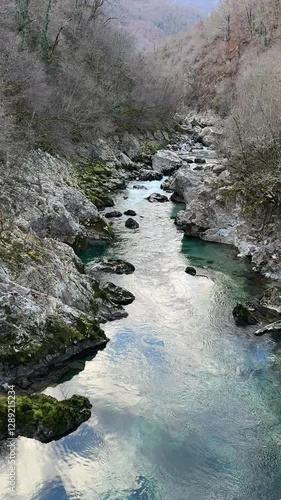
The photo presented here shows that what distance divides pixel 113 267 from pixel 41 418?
36.9 feet

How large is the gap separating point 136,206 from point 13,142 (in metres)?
9.92

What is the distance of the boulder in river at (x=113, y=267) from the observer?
22266mm

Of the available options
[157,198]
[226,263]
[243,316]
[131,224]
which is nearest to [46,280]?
[243,316]

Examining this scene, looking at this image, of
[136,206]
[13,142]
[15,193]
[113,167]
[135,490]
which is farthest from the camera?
[113,167]

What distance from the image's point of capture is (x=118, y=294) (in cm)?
1959

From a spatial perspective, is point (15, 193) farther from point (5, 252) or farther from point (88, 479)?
point (88, 479)

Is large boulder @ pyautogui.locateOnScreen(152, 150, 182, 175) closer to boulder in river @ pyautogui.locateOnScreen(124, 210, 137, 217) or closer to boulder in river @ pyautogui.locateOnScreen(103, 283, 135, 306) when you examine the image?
boulder in river @ pyautogui.locateOnScreen(124, 210, 137, 217)

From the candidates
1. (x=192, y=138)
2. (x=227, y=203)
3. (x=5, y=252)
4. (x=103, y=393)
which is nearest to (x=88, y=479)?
(x=103, y=393)

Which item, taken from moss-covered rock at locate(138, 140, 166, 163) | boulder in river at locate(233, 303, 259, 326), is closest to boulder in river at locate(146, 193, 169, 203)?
moss-covered rock at locate(138, 140, 166, 163)

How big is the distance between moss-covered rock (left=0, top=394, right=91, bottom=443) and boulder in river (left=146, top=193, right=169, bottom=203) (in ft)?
81.0

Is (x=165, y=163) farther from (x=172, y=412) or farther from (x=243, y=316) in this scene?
(x=172, y=412)

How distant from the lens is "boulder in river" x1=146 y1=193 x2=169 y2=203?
117ft

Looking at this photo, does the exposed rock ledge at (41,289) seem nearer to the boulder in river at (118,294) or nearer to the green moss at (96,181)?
the boulder in river at (118,294)

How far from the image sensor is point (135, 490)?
10484 mm
